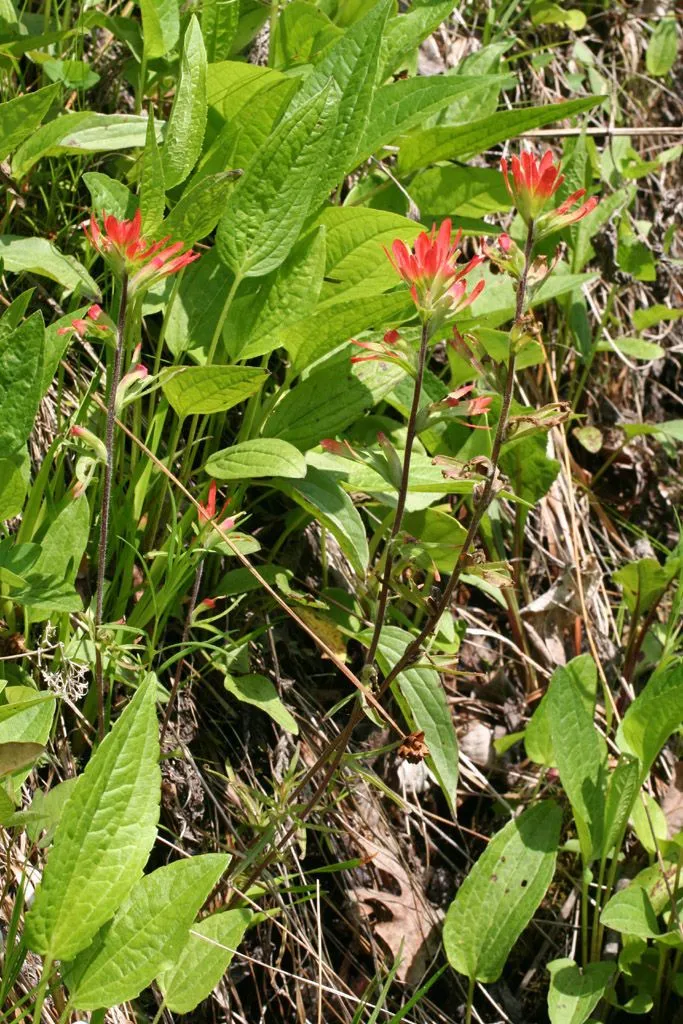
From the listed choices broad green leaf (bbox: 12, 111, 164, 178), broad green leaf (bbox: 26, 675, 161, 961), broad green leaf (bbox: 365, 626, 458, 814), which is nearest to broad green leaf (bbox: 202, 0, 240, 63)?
broad green leaf (bbox: 12, 111, 164, 178)

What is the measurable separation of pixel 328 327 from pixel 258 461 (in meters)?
0.30

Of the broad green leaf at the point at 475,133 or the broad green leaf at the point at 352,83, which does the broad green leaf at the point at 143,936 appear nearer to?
the broad green leaf at the point at 352,83

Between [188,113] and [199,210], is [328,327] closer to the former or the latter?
[199,210]

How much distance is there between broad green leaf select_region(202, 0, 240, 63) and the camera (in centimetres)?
187

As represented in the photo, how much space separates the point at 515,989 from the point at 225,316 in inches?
53.6

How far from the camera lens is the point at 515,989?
199 cm

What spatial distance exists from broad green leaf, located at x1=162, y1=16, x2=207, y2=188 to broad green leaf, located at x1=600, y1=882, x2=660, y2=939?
4.72 feet

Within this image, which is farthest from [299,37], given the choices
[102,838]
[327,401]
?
[102,838]

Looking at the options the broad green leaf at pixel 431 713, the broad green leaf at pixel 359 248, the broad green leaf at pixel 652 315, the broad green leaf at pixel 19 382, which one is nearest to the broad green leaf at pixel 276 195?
the broad green leaf at pixel 359 248

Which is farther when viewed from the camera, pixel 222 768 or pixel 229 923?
pixel 222 768

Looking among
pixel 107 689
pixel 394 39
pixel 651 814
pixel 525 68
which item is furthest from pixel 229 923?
pixel 525 68

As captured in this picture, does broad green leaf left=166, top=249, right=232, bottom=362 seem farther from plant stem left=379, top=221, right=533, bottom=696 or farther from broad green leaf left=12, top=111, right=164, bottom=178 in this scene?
plant stem left=379, top=221, right=533, bottom=696

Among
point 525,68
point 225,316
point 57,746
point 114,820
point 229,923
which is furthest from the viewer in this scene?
point 525,68

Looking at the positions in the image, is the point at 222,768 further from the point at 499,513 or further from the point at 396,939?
the point at 499,513
